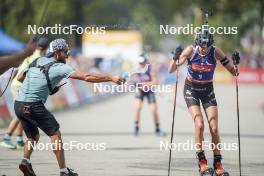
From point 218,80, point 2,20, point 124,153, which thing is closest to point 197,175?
point 124,153

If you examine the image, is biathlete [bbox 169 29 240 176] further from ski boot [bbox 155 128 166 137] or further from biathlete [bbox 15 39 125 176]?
ski boot [bbox 155 128 166 137]

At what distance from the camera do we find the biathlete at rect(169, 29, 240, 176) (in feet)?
43.8

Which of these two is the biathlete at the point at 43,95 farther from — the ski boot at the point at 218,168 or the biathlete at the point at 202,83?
the ski boot at the point at 218,168

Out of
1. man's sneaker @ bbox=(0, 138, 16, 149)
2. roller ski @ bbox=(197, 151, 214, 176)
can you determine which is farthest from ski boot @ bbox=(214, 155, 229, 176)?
man's sneaker @ bbox=(0, 138, 16, 149)

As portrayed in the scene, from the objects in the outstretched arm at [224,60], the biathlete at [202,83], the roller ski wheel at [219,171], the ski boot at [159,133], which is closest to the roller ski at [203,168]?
the biathlete at [202,83]

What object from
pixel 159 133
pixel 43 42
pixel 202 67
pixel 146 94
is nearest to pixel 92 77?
pixel 202 67

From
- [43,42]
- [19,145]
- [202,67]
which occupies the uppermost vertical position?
[43,42]

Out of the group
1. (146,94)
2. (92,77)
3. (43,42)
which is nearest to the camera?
(92,77)

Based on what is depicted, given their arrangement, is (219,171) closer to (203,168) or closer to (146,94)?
(203,168)

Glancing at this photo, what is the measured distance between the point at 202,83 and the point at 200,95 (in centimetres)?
18

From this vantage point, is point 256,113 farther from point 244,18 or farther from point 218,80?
point 244,18

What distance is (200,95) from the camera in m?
13.7

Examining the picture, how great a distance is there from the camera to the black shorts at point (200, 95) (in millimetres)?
13664

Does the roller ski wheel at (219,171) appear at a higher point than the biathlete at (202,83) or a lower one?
lower
